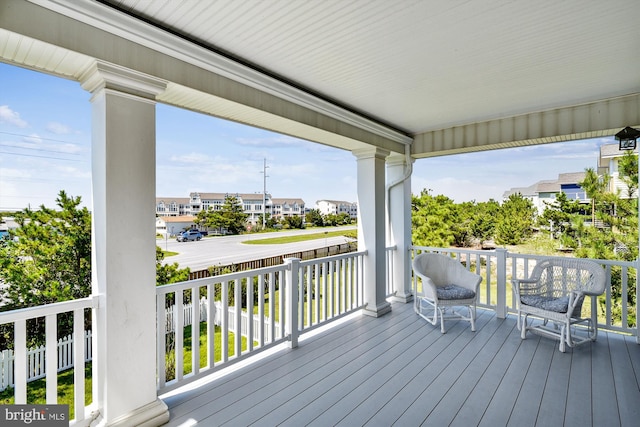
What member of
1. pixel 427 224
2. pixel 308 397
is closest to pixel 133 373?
pixel 308 397

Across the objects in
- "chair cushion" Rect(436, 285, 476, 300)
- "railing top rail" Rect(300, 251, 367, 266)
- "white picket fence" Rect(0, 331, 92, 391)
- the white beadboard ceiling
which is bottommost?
"white picket fence" Rect(0, 331, 92, 391)

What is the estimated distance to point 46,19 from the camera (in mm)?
1574

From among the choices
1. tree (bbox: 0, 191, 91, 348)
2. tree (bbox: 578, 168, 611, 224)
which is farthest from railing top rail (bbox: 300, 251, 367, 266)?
tree (bbox: 578, 168, 611, 224)

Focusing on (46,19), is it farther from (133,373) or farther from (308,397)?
(308,397)

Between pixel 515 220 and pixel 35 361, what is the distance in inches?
464

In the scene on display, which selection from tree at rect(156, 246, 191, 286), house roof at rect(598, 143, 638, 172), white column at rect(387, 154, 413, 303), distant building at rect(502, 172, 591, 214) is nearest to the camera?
tree at rect(156, 246, 191, 286)

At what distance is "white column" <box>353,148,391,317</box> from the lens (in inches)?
167

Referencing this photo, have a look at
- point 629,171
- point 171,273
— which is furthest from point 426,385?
point 629,171

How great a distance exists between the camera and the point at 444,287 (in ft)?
13.6

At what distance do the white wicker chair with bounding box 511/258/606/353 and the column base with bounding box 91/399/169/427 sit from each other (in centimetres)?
359

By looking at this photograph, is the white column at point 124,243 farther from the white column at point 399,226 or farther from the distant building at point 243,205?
the white column at point 399,226

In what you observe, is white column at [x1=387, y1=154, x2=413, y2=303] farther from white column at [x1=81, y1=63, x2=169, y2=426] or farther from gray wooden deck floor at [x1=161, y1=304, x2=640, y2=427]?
white column at [x1=81, y1=63, x2=169, y2=426]

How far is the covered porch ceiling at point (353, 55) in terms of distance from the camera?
1750 mm

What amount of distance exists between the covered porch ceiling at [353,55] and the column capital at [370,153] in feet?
1.71
